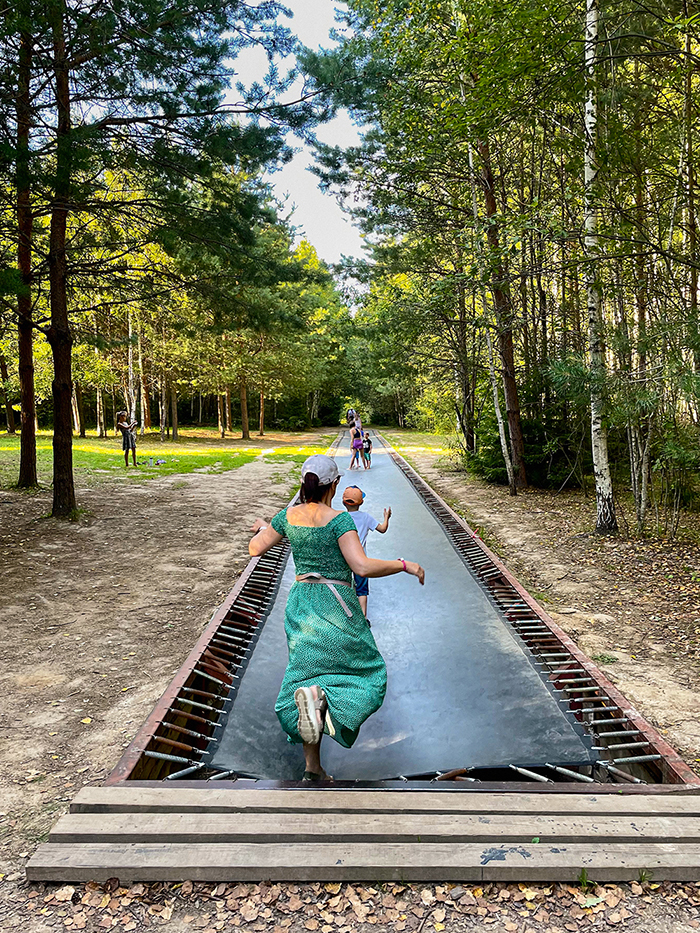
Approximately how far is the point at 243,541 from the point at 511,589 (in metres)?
4.48

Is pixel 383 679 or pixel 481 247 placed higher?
pixel 481 247

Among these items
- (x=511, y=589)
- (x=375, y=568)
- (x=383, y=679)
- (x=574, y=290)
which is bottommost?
(x=511, y=589)

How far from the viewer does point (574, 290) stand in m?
13.3

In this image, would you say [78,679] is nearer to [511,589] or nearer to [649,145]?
[511,589]

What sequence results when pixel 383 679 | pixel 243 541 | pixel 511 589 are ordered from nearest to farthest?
1. pixel 383 679
2. pixel 511 589
3. pixel 243 541

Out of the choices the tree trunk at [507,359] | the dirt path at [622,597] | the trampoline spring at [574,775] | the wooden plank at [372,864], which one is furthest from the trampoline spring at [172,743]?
the tree trunk at [507,359]

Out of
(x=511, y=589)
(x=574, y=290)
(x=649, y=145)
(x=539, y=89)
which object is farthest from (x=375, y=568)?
(x=574, y=290)

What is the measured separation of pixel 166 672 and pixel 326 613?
87.3 inches

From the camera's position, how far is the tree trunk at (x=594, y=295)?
808 centimetres

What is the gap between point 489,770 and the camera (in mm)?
3740

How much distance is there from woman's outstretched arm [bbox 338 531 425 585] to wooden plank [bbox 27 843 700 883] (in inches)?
48.9

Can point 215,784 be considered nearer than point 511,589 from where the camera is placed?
Yes

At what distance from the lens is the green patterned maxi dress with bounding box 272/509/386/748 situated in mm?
3295

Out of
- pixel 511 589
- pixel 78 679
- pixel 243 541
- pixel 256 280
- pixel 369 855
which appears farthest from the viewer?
pixel 256 280
